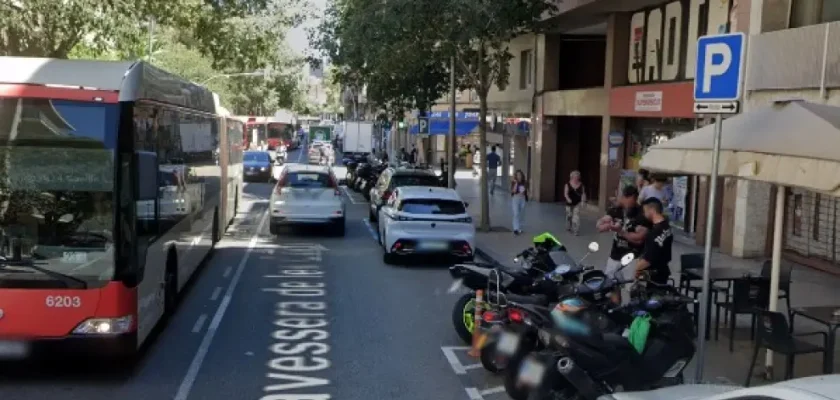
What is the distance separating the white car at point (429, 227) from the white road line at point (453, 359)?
18.9 feet

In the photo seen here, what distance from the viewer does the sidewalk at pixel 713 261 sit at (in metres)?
9.24

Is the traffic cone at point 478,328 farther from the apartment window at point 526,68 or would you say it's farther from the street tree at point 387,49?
the apartment window at point 526,68

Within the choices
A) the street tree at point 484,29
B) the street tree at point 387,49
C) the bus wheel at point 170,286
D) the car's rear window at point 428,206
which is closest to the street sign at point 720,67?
the bus wheel at point 170,286

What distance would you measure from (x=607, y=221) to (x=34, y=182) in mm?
6619

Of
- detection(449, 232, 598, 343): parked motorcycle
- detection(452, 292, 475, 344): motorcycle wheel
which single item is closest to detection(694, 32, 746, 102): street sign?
detection(449, 232, 598, 343): parked motorcycle

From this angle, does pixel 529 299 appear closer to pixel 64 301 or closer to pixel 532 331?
pixel 532 331

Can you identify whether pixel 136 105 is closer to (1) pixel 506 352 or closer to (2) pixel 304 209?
(1) pixel 506 352

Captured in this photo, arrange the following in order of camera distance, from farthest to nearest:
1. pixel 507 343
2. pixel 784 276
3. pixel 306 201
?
pixel 306 201, pixel 784 276, pixel 507 343

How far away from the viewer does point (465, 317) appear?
1025cm

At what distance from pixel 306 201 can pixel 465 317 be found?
10440mm

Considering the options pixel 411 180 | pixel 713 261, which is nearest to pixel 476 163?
pixel 411 180

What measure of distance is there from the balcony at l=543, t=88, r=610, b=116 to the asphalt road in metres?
11.4

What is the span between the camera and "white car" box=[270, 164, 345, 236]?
20.0 metres

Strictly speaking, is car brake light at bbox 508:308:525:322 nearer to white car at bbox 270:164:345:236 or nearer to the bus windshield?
the bus windshield
